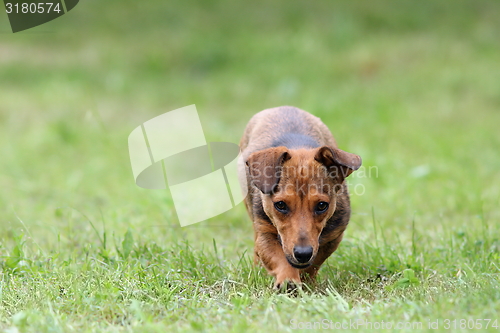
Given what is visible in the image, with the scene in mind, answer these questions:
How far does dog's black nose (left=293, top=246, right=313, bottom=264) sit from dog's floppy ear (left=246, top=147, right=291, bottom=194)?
19.0 inches

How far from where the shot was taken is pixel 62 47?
51.6 feet

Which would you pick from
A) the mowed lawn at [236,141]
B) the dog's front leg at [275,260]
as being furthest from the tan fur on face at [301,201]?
the mowed lawn at [236,141]

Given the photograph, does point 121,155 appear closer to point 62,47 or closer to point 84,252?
point 84,252

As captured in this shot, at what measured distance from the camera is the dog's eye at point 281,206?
423cm

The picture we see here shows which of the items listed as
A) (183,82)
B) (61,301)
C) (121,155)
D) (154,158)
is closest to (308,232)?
(61,301)

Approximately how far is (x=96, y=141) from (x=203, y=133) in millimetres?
1841

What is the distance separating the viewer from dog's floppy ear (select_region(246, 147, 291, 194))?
13.9 ft

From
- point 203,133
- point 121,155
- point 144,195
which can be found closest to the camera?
point 144,195

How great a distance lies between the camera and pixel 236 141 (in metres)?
9.87

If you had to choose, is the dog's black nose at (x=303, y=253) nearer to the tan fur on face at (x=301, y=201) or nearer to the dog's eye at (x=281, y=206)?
the tan fur on face at (x=301, y=201)

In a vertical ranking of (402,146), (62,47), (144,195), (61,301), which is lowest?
(402,146)

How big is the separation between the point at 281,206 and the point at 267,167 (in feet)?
0.97

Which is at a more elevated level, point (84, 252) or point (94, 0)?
point (94, 0)

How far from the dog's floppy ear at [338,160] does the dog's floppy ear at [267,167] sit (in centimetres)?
26
